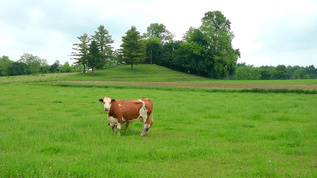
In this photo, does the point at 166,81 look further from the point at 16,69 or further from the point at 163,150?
the point at 16,69

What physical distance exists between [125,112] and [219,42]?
252 ft

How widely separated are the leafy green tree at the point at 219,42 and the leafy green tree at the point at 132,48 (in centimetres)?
2230

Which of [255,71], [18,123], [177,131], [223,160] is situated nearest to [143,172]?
[223,160]

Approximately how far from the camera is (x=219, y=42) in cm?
8244

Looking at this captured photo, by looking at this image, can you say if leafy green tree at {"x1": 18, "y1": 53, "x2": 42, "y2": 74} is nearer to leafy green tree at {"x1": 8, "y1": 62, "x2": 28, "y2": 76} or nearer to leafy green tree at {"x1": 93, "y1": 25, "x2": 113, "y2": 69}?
leafy green tree at {"x1": 8, "y1": 62, "x2": 28, "y2": 76}

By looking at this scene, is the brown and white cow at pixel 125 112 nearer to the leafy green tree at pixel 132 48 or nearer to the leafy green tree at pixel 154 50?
the leafy green tree at pixel 132 48

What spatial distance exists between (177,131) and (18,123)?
7773mm

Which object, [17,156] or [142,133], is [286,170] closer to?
[142,133]

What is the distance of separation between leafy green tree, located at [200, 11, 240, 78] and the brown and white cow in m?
72.0

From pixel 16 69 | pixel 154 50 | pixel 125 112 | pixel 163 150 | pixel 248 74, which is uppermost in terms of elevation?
pixel 154 50

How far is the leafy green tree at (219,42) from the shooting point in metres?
81.2

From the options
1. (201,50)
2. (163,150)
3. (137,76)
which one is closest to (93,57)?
(137,76)

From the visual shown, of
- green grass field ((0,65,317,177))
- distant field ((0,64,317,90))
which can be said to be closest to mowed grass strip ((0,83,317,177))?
green grass field ((0,65,317,177))

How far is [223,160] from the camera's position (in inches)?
287
